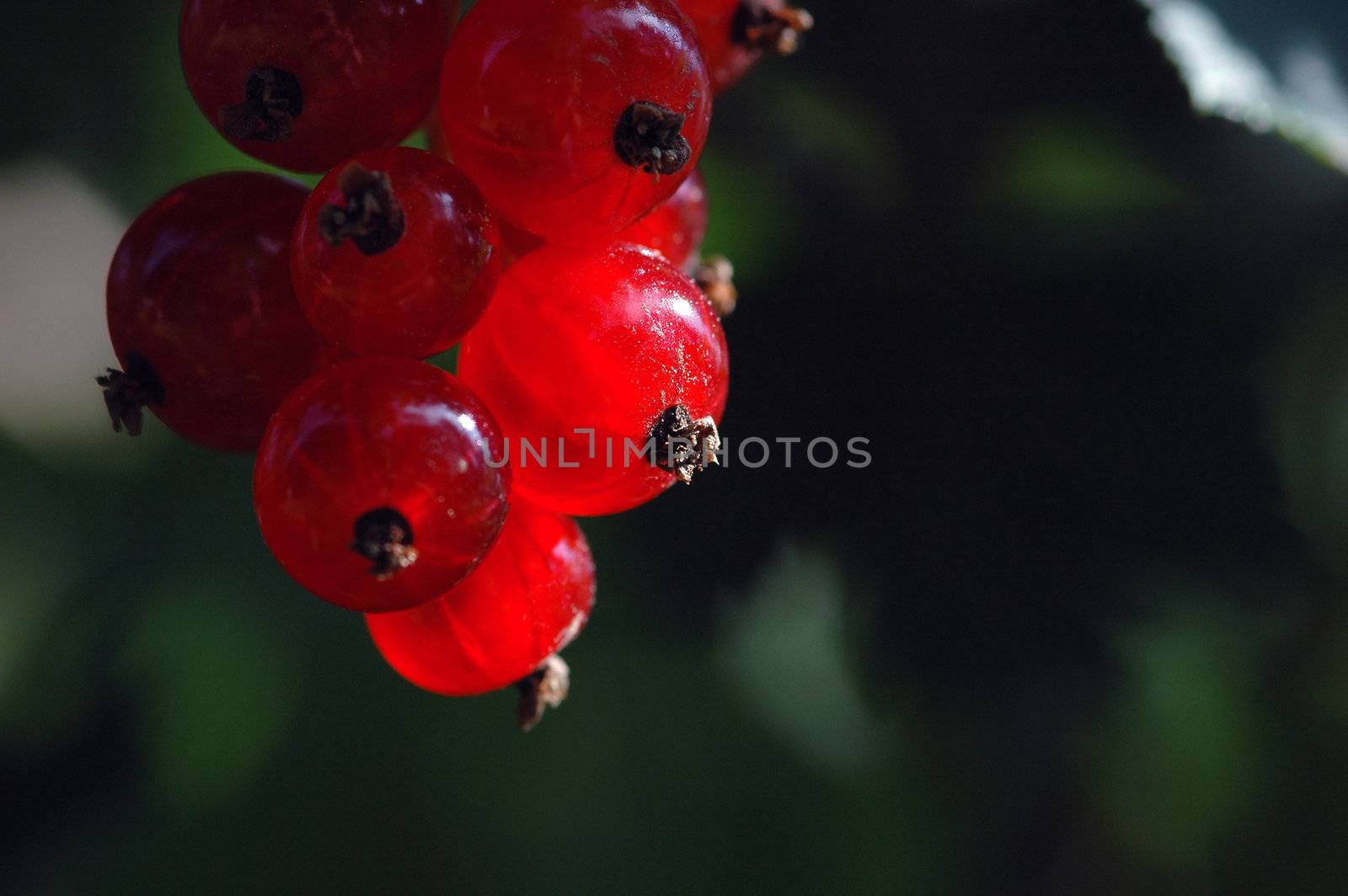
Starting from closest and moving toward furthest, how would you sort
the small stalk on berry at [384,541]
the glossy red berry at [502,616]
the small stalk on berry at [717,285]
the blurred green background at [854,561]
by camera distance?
the small stalk on berry at [384,541] < the glossy red berry at [502,616] < the small stalk on berry at [717,285] < the blurred green background at [854,561]

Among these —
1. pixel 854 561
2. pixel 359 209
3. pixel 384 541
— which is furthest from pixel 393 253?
pixel 854 561

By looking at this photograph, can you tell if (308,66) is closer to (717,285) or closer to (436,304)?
(436,304)

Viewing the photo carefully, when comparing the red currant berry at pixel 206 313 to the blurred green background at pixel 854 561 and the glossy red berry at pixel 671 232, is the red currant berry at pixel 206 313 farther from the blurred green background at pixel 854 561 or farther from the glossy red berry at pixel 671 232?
the blurred green background at pixel 854 561

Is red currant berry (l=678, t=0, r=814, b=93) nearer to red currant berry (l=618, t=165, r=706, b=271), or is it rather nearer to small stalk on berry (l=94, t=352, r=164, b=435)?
red currant berry (l=618, t=165, r=706, b=271)

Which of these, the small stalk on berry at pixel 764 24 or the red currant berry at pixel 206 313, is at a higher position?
the small stalk on berry at pixel 764 24

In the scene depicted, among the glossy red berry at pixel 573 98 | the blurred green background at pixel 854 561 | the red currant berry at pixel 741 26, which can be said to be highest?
the red currant berry at pixel 741 26

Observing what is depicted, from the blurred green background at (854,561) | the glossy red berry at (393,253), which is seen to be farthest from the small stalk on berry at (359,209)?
the blurred green background at (854,561)
